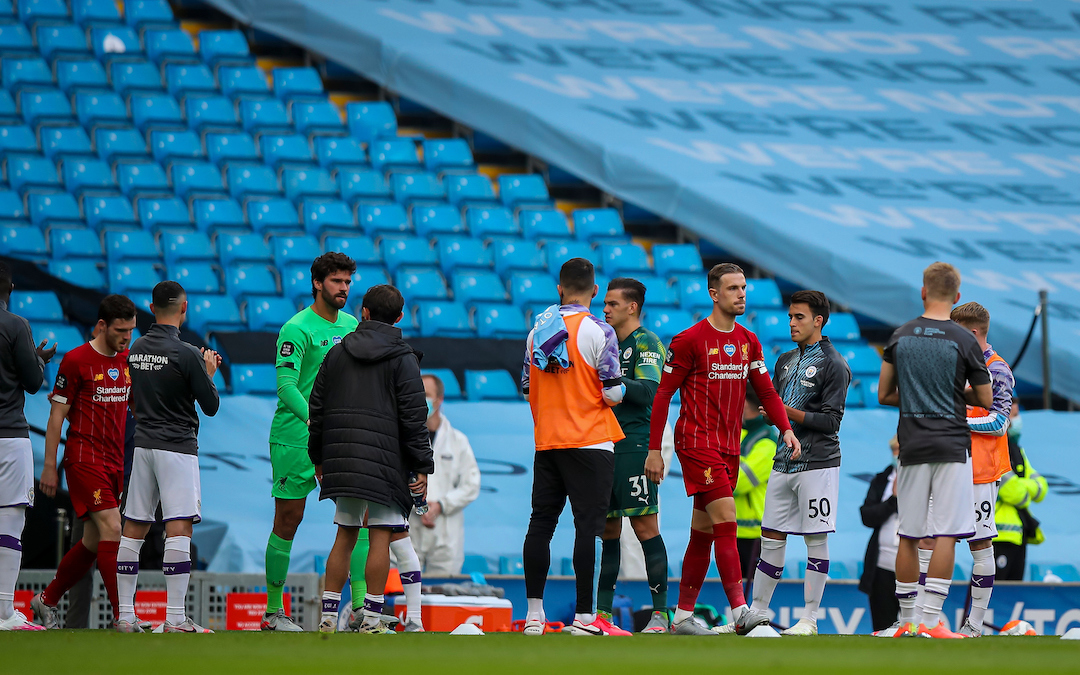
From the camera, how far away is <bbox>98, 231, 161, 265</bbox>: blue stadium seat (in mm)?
14438

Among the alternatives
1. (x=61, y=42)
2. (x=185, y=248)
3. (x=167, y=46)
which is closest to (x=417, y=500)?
(x=185, y=248)

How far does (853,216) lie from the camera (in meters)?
17.2

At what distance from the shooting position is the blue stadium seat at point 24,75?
17016 millimetres

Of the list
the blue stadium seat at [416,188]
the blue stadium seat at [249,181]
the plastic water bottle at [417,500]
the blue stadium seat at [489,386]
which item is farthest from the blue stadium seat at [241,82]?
the plastic water bottle at [417,500]

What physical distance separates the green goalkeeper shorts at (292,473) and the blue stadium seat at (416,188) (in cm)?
961

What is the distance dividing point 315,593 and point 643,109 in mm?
11625

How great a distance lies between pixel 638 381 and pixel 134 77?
41.9ft

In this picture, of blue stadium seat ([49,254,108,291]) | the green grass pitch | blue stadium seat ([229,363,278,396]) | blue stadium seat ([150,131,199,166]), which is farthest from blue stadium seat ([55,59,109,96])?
the green grass pitch

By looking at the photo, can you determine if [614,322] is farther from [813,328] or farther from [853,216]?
[853,216]

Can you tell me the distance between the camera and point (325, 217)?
15.8 m

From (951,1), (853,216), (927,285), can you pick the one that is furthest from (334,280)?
(951,1)

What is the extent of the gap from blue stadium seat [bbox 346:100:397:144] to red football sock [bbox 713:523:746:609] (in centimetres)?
1202

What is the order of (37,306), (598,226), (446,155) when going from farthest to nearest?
(446,155), (598,226), (37,306)

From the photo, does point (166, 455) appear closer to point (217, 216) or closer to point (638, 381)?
point (638, 381)
